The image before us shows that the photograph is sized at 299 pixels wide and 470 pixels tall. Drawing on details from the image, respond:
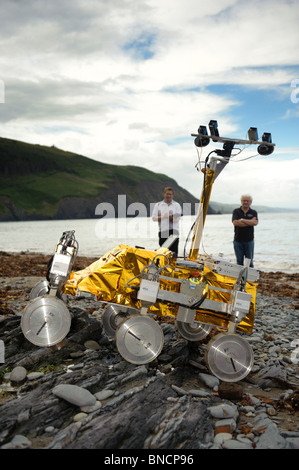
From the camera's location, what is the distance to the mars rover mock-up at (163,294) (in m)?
4.80

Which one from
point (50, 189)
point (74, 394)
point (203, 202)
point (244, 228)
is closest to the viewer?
point (74, 394)

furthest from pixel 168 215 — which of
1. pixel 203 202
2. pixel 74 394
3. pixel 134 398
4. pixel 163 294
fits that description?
pixel 74 394

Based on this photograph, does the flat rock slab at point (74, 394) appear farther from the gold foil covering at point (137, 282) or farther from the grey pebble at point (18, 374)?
the gold foil covering at point (137, 282)

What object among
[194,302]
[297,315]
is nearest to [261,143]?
[194,302]

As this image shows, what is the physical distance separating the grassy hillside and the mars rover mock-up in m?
128

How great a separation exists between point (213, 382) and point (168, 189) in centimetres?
447

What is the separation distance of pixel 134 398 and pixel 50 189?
564ft

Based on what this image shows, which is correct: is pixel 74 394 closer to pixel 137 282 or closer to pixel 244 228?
pixel 137 282

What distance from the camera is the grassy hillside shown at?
490 feet

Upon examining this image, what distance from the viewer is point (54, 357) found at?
535cm

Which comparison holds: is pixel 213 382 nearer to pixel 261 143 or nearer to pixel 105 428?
pixel 105 428

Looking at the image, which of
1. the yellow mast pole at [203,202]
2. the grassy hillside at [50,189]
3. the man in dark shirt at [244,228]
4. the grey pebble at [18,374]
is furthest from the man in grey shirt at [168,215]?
the grassy hillside at [50,189]

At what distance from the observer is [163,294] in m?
4.88
